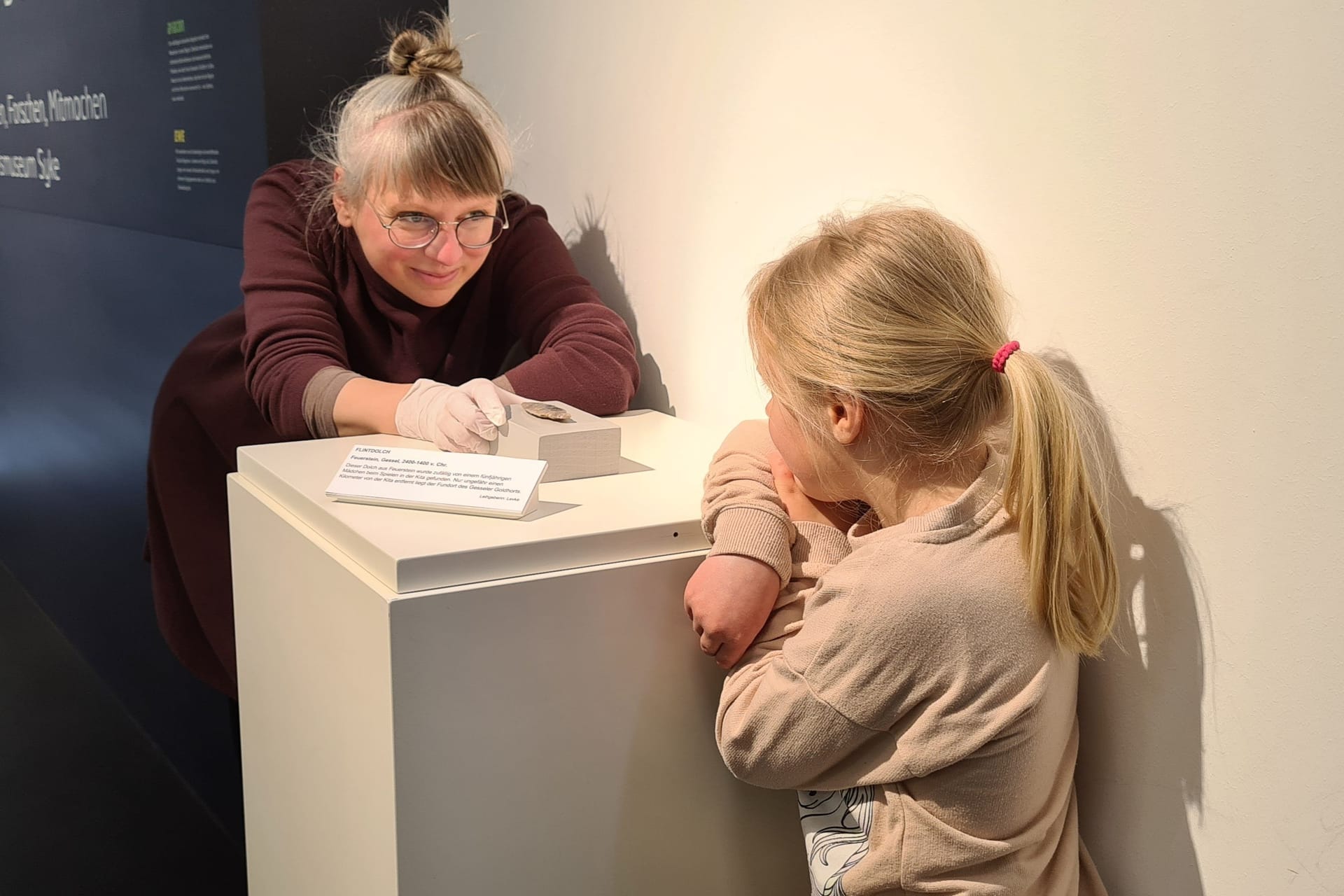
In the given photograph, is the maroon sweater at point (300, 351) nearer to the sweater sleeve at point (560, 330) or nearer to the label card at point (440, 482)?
the sweater sleeve at point (560, 330)

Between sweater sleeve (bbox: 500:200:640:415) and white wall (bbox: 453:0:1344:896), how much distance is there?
394 mm

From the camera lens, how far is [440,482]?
1.15m

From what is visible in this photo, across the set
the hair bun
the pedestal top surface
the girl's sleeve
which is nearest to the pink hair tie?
the girl's sleeve

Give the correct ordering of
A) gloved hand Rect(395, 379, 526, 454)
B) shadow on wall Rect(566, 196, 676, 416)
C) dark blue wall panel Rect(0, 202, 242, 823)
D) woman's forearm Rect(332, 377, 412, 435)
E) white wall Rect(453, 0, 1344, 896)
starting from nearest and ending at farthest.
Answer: white wall Rect(453, 0, 1344, 896)
gloved hand Rect(395, 379, 526, 454)
woman's forearm Rect(332, 377, 412, 435)
shadow on wall Rect(566, 196, 676, 416)
dark blue wall panel Rect(0, 202, 242, 823)

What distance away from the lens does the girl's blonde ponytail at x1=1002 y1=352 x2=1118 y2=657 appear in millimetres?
883

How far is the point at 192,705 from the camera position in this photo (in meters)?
2.38

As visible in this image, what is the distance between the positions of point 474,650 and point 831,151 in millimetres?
699

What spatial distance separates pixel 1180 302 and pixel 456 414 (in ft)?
2.44

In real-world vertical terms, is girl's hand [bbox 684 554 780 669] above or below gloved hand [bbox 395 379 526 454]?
below

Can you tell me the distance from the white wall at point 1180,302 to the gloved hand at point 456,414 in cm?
44

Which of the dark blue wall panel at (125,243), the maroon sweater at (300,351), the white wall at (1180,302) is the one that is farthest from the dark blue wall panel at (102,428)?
the white wall at (1180,302)

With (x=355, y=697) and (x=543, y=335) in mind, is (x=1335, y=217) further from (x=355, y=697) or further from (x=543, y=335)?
(x=543, y=335)

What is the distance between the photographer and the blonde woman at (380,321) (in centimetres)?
151

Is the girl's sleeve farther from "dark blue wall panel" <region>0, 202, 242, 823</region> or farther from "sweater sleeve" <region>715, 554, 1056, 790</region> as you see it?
"dark blue wall panel" <region>0, 202, 242, 823</region>
